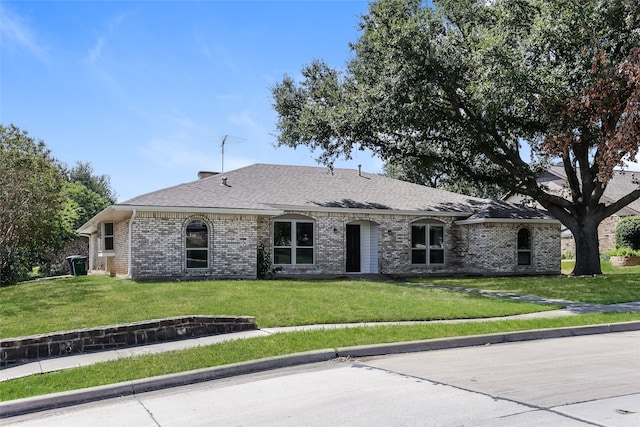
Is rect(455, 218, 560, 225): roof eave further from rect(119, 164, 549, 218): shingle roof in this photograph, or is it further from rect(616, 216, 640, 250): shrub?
rect(616, 216, 640, 250): shrub

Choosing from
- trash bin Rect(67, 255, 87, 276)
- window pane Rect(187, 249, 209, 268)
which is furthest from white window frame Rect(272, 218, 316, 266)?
trash bin Rect(67, 255, 87, 276)

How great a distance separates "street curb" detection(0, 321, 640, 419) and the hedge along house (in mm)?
11994

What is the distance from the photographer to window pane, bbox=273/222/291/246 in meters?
23.4

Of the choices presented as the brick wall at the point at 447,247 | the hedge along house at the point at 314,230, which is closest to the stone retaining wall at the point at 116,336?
the hedge along house at the point at 314,230

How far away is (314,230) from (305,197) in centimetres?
156

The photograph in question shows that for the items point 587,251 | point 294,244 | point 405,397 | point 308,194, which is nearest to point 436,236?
point 308,194

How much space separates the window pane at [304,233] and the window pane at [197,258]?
4.10 meters

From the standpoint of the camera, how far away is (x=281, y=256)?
23391mm

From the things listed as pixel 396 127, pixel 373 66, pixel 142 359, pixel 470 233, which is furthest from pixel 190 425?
pixel 470 233

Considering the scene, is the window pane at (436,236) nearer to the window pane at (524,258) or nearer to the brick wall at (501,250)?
the brick wall at (501,250)

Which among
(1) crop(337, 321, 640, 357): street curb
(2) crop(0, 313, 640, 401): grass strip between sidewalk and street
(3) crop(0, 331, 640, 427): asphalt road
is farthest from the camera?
(1) crop(337, 321, 640, 357): street curb

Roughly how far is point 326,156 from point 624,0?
12.1 meters

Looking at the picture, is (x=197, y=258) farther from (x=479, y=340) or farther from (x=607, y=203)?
(x=607, y=203)

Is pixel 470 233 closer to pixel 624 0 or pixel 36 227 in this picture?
pixel 624 0
